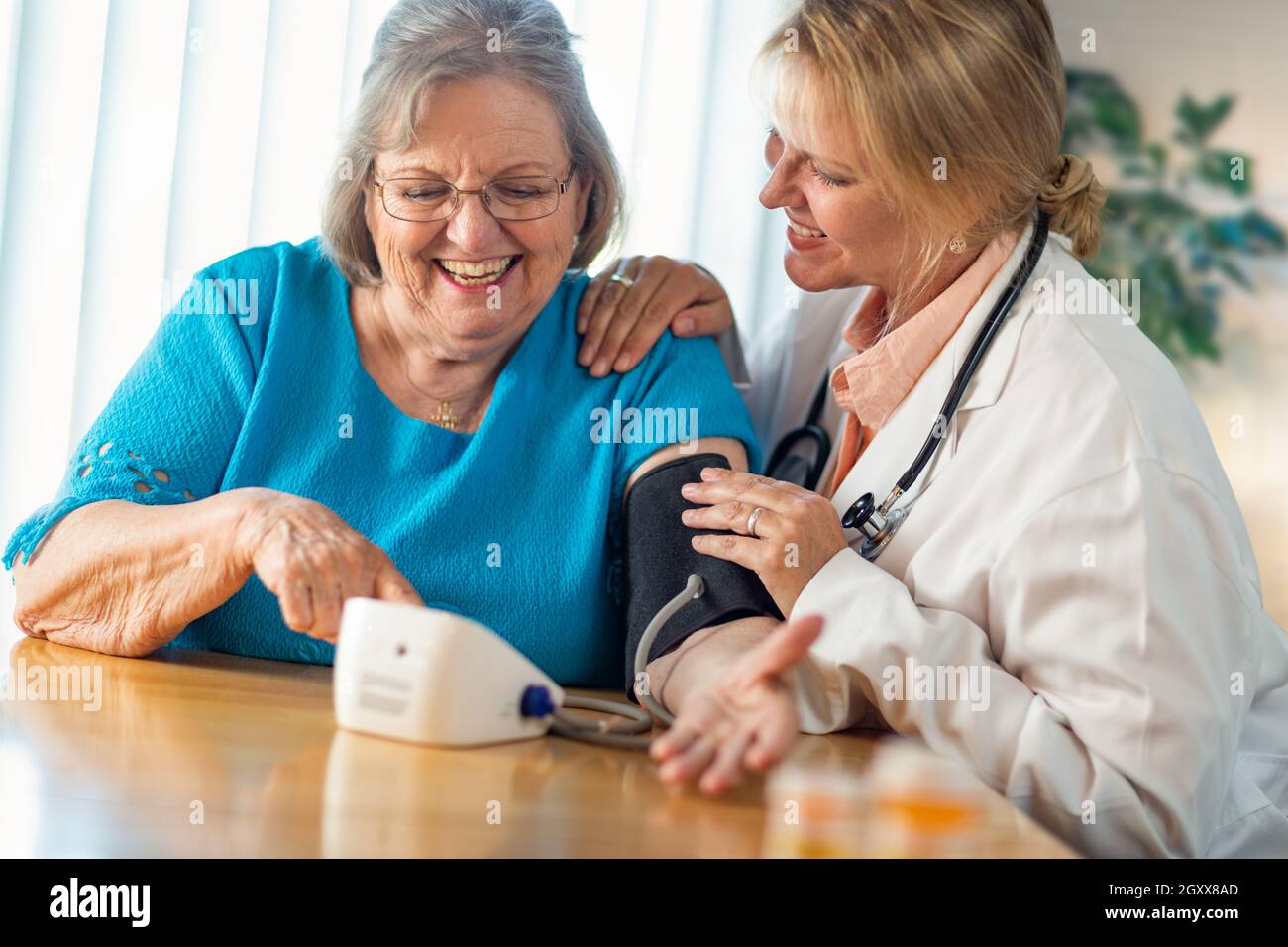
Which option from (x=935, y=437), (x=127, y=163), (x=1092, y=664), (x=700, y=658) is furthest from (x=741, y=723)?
(x=127, y=163)

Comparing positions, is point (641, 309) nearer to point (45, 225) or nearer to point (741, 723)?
point (741, 723)

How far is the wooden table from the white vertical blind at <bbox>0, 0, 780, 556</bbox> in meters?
1.01

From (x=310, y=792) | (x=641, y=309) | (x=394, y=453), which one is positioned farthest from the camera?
(x=641, y=309)

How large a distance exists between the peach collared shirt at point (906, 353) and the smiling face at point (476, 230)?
39 centimetres

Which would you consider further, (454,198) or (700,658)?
(454,198)

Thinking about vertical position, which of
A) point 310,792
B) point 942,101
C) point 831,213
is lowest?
point 310,792

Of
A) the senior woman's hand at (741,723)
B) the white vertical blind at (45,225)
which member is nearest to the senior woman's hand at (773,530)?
the senior woman's hand at (741,723)

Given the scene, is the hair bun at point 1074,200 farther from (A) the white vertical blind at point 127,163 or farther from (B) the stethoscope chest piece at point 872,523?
(A) the white vertical blind at point 127,163

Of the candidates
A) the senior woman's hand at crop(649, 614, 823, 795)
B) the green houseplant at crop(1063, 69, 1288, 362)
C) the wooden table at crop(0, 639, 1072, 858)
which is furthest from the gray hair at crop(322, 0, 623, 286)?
the green houseplant at crop(1063, 69, 1288, 362)

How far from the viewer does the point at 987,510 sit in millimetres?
1179

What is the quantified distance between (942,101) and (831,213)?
18cm

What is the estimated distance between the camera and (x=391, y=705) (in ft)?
3.11

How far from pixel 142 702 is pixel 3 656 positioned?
1.06 m

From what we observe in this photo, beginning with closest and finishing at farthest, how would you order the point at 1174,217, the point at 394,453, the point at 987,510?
1. the point at 987,510
2. the point at 394,453
3. the point at 1174,217
